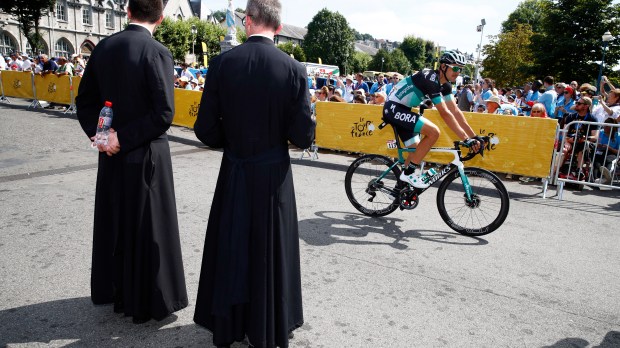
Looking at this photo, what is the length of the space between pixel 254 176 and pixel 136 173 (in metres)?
0.89

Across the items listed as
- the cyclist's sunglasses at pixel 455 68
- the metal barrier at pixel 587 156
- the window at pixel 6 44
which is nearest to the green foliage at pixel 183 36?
the window at pixel 6 44

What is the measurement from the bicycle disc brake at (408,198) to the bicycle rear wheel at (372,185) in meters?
0.07

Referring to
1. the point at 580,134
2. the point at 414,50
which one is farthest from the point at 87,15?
the point at 414,50

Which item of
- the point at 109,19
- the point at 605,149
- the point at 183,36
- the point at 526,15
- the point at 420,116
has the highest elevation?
the point at 526,15

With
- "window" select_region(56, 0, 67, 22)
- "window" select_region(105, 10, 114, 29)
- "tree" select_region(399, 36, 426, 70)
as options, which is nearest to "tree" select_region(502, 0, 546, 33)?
"tree" select_region(399, 36, 426, 70)

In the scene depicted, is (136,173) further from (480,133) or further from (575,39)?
(575,39)

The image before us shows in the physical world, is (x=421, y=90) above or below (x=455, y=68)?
below

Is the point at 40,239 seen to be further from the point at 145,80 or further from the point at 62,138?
the point at 62,138

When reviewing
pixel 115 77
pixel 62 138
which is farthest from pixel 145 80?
pixel 62 138

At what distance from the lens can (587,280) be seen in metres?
4.32

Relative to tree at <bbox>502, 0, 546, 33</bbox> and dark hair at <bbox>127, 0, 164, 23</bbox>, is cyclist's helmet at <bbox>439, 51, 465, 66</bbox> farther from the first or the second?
tree at <bbox>502, 0, 546, 33</bbox>

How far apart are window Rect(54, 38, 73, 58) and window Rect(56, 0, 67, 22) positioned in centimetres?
305

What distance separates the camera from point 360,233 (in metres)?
5.34

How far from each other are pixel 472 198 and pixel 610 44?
3826 cm
